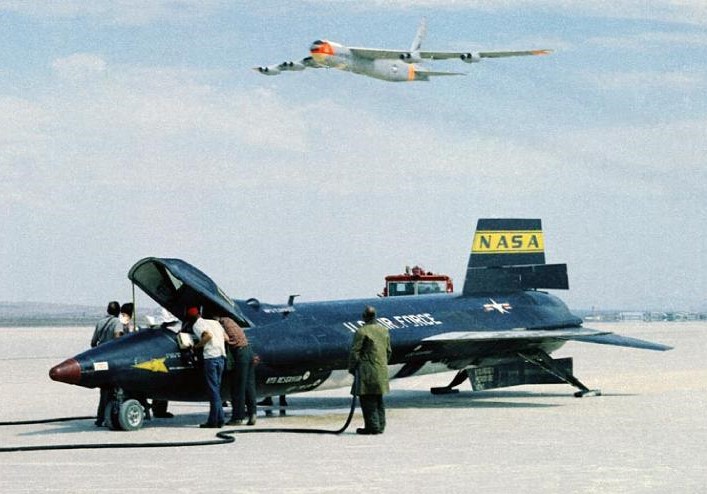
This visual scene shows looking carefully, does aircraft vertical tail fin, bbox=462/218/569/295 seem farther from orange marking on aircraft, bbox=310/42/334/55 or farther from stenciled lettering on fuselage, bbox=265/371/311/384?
orange marking on aircraft, bbox=310/42/334/55

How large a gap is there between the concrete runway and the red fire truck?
9.55 meters

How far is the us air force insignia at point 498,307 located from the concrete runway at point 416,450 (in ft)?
5.50

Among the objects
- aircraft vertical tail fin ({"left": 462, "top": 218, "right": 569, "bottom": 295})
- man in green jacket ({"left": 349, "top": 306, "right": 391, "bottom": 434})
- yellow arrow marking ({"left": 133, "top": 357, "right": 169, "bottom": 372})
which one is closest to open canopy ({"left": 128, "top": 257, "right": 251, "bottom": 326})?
yellow arrow marking ({"left": 133, "top": 357, "right": 169, "bottom": 372})

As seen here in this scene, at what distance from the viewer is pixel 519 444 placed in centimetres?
1517

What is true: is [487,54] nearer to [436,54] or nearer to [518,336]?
[436,54]

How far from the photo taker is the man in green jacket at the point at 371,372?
650 inches

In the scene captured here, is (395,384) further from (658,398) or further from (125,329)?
(125,329)

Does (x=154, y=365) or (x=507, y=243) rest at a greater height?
(x=507, y=243)

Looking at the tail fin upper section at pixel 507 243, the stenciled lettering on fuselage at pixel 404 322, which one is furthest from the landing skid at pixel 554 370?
the tail fin upper section at pixel 507 243

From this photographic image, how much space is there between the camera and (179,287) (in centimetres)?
1895

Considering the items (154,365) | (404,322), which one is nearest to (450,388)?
(404,322)

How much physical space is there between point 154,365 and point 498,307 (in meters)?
8.41

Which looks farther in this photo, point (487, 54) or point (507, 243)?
point (487, 54)

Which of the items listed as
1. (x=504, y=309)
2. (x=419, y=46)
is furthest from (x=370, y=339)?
(x=419, y=46)
